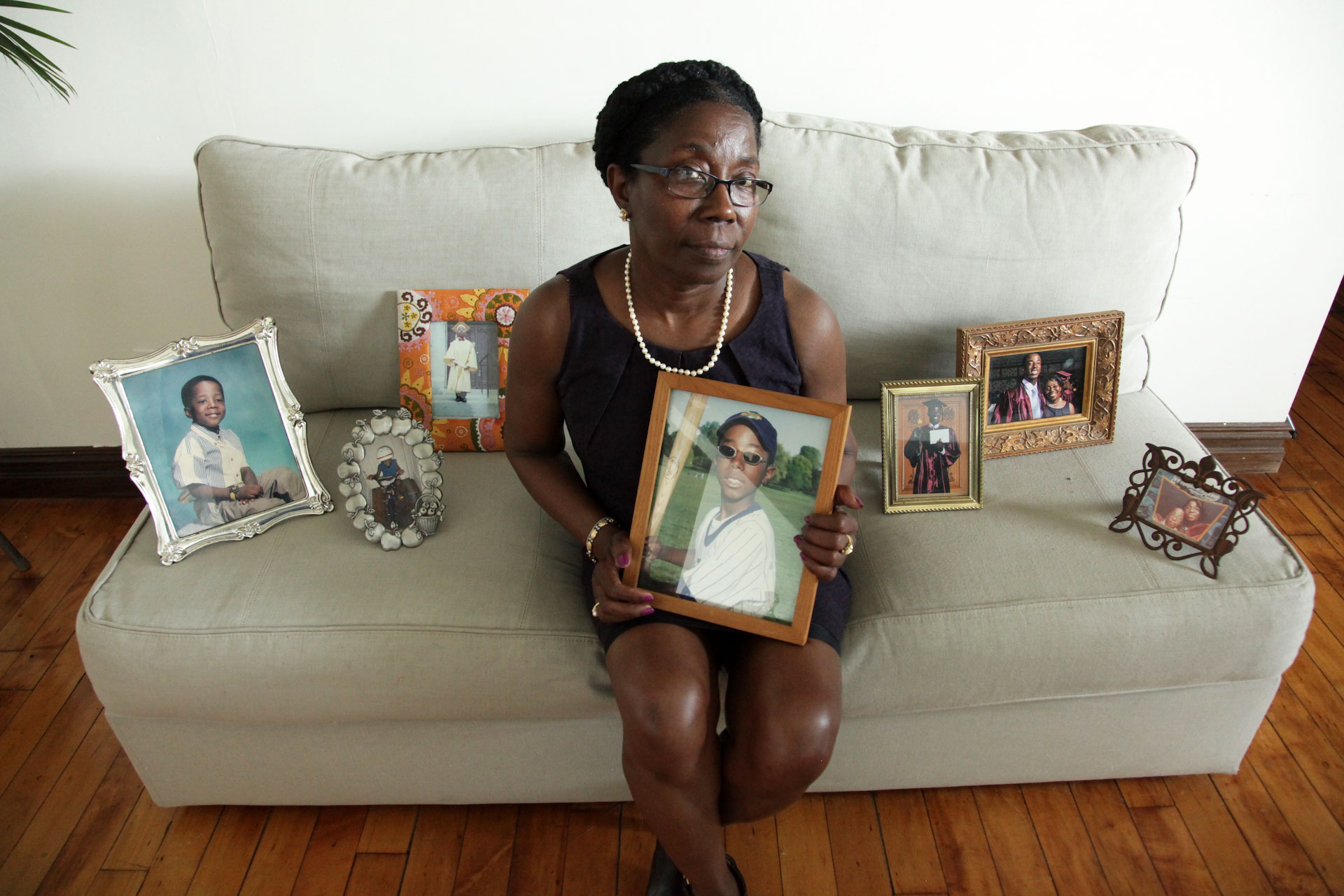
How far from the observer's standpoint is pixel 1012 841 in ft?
4.81

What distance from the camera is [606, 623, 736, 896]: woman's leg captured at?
3.73 ft

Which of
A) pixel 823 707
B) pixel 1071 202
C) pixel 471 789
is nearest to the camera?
pixel 823 707

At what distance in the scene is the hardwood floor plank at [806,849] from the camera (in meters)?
1.40

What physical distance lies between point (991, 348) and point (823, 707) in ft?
2.65

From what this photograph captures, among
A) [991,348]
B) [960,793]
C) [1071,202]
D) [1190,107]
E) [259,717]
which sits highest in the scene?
[1190,107]

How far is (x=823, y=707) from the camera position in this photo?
1.16m

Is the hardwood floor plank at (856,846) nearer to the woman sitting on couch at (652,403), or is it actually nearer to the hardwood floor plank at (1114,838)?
the woman sitting on couch at (652,403)

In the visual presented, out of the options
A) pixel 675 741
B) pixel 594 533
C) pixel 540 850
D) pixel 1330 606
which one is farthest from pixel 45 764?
pixel 1330 606

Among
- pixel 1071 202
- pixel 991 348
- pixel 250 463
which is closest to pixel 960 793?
pixel 991 348

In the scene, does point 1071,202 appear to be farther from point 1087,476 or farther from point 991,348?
point 1087,476

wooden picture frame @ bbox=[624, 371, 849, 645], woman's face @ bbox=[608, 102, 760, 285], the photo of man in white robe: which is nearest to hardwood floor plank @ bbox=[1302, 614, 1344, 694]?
wooden picture frame @ bbox=[624, 371, 849, 645]

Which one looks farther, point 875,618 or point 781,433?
point 875,618

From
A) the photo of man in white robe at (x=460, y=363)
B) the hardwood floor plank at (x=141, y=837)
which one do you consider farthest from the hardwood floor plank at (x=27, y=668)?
the photo of man in white robe at (x=460, y=363)

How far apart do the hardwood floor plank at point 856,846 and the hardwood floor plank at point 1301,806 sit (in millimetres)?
713
